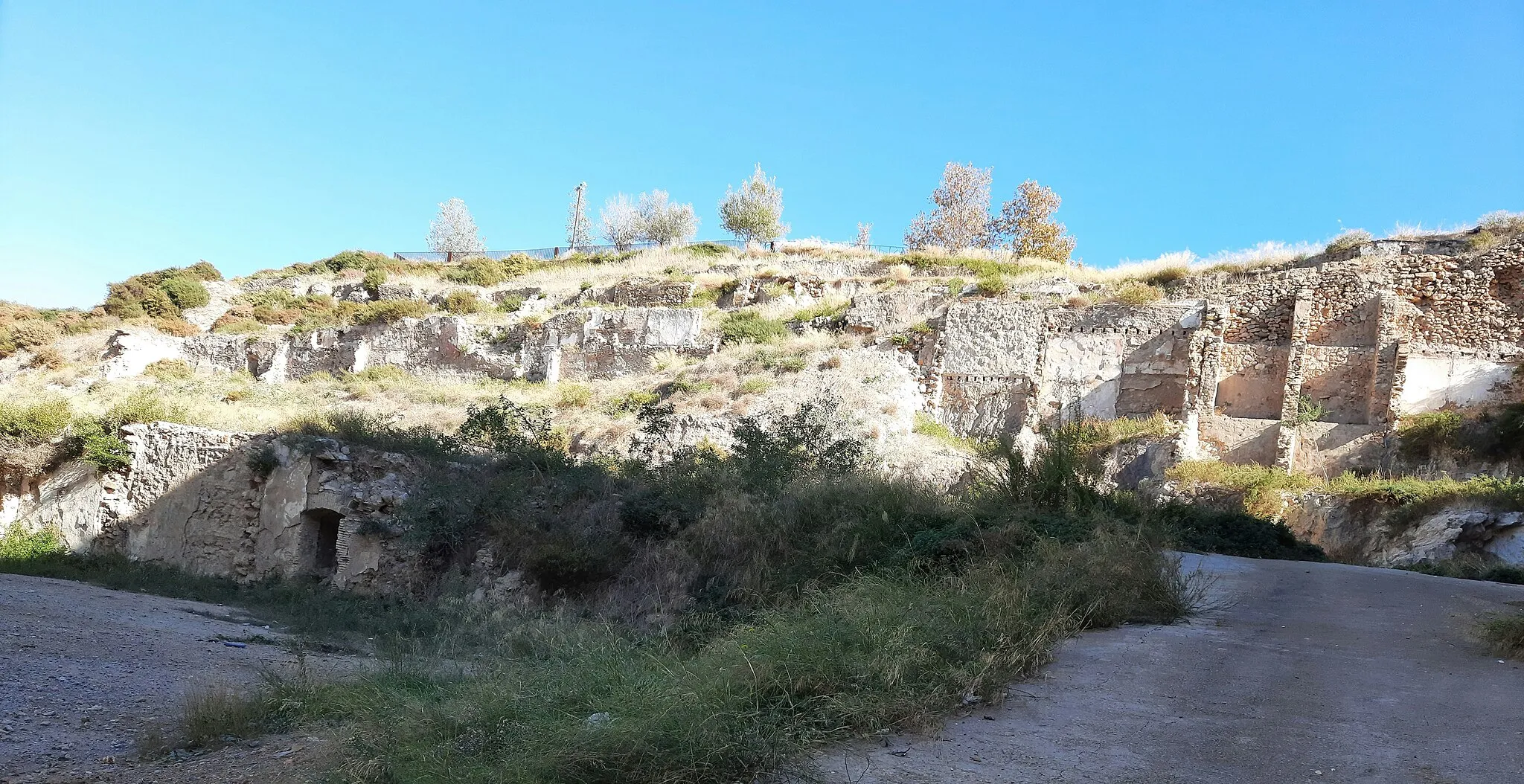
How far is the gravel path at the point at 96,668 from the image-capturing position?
241 inches

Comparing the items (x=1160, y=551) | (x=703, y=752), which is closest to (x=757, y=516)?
(x=1160, y=551)

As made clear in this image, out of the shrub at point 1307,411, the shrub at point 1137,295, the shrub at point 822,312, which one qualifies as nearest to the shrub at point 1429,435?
the shrub at point 1307,411

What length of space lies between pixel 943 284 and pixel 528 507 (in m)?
19.3

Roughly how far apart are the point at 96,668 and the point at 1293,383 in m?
23.3

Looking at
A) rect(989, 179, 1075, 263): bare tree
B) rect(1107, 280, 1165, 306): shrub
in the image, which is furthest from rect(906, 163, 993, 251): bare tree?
rect(1107, 280, 1165, 306): shrub

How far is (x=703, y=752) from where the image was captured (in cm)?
430

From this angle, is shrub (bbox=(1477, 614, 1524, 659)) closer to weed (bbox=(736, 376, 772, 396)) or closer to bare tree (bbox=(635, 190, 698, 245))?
weed (bbox=(736, 376, 772, 396))

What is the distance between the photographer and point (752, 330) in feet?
92.9

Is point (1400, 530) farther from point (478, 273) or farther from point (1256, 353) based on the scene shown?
point (478, 273)

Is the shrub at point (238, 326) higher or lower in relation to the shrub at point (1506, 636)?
higher

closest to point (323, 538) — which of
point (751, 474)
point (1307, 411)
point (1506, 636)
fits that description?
point (751, 474)

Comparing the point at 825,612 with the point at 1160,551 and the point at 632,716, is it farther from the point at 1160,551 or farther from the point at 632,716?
the point at 1160,551

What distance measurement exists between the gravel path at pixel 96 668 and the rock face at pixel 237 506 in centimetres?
245

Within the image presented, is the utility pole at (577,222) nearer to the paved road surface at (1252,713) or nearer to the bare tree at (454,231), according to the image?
the bare tree at (454,231)
